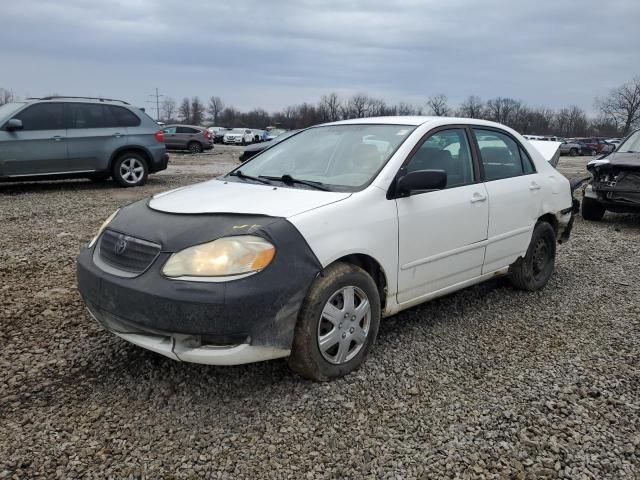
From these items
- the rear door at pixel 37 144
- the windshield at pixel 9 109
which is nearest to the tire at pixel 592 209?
the rear door at pixel 37 144

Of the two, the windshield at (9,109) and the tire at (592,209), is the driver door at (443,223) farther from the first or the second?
the windshield at (9,109)

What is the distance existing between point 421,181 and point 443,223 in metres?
0.47

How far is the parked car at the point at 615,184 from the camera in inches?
314

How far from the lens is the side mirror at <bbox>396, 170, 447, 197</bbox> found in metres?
3.28

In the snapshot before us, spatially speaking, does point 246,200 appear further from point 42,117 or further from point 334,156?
point 42,117

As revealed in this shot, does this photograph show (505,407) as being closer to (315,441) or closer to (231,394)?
(315,441)

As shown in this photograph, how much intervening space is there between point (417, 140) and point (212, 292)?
6.15 ft

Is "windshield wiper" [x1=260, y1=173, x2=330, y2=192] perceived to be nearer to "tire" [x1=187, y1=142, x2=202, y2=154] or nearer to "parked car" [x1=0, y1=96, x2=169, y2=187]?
"parked car" [x1=0, y1=96, x2=169, y2=187]

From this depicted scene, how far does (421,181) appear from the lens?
10.8 ft

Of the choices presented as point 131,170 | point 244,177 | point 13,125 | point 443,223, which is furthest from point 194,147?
point 443,223

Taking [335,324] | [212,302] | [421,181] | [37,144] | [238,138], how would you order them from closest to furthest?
[212,302]
[335,324]
[421,181]
[37,144]
[238,138]

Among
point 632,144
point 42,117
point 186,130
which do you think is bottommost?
point 186,130

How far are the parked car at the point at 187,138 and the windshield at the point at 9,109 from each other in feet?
58.3

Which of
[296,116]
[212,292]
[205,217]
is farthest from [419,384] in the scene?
[296,116]
